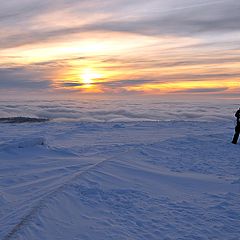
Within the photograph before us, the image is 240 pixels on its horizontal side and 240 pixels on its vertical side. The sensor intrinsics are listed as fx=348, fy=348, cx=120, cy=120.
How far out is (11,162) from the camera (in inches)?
476

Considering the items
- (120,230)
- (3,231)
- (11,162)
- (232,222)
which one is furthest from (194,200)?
(11,162)

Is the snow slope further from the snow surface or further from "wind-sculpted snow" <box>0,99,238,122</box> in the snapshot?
"wind-sculpted snow" <box>0,99,238,122</box>

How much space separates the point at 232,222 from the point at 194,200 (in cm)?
148

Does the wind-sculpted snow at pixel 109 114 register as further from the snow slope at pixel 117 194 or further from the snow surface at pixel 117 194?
the snow slope at pixel 117 194

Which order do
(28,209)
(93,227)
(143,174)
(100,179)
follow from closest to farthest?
(93,227)
(28,209)
(100,179)
(143,174)

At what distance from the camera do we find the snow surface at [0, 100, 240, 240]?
617cm

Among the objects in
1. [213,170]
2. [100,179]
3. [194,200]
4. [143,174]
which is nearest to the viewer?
[194,200]

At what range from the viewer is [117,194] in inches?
324

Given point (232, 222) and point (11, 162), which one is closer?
point (232, 222)

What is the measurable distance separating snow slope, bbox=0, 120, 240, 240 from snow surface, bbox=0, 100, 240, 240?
2 cm

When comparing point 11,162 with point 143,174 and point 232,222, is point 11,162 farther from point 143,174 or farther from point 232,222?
point 232,222

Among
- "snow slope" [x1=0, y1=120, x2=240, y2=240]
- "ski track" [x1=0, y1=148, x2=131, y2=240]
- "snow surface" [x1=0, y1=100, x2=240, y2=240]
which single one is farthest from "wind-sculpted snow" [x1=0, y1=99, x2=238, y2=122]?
"ski track" [x1=0, y1=148, x2=131, y2=240]

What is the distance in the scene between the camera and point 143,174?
10.4 m

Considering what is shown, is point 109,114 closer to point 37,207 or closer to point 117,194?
point 117,194
